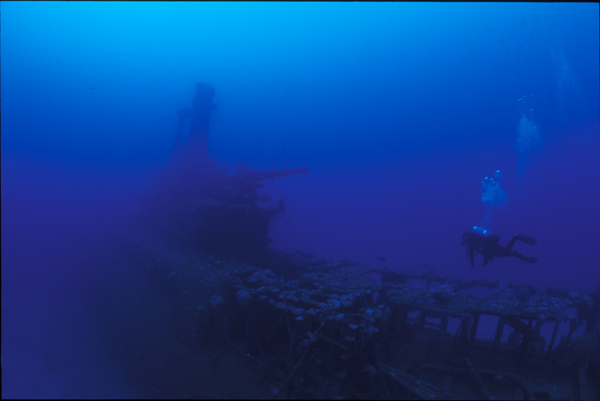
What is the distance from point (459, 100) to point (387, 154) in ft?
155

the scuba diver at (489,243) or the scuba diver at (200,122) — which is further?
the scuba diver at (200,122)

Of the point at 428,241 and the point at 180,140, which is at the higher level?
the point at 180,140

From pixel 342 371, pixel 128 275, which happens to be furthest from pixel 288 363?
pixel 128 275

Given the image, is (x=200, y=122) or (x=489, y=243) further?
(x=200, y=122)

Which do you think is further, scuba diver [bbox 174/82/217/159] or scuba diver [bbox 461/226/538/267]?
scuba diver [bbox 174/82/217/159]

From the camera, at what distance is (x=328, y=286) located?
1263 centimetres

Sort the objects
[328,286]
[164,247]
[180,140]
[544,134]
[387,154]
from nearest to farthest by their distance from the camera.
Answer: [328,286] < [164,247] < [180,140] < [544,134] < [387,154]

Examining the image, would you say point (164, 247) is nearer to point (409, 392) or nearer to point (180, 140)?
point (409, 392)

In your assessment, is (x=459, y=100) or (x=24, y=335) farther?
(x=459, y=100)

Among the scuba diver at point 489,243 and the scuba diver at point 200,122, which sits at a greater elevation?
the scuba diver at point 200,122

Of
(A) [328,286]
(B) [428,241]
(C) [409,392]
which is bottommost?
(B) [428,241]

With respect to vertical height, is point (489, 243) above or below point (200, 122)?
below

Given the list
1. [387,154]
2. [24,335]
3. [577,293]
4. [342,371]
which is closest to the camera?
[24,335]

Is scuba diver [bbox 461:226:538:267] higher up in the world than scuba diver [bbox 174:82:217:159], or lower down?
lower down
